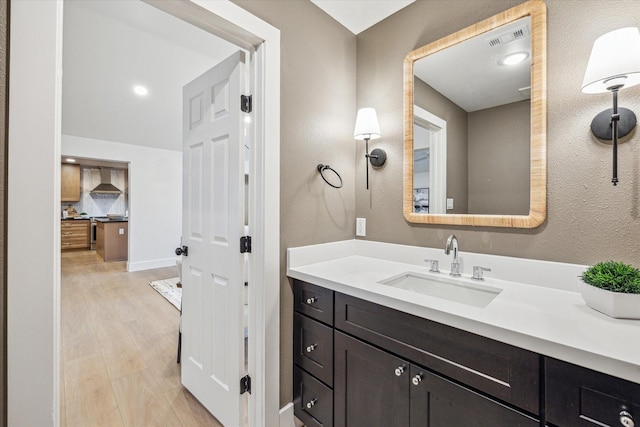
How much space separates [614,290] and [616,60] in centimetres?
77

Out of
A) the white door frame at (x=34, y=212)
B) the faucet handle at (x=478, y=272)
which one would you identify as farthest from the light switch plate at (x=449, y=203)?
the white door frame at (x=34, y=212)

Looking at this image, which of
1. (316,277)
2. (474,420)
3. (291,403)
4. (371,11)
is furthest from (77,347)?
(371,11)

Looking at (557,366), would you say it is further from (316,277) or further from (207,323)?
(207,323)

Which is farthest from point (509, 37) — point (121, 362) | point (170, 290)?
point (170, 290)

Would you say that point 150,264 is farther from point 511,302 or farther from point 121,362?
point 511,302

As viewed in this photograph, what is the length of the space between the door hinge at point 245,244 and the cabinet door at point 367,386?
61 cm

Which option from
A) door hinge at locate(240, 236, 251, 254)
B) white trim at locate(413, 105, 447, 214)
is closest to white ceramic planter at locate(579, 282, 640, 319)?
white trim at locate(413, 105, 447, 214)

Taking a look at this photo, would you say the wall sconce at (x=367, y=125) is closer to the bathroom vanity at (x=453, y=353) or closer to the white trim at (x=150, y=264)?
the bathroom vanity at (x=453, y=353)

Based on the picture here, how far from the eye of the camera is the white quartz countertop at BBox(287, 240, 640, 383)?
2.46 ft

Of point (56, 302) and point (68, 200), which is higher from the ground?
point (68, 200)

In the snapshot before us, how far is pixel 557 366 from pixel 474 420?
0.33 metres

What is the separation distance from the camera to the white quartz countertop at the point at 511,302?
75 centimetres

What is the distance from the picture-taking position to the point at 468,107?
1.53m

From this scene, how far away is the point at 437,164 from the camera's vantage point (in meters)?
1.66
